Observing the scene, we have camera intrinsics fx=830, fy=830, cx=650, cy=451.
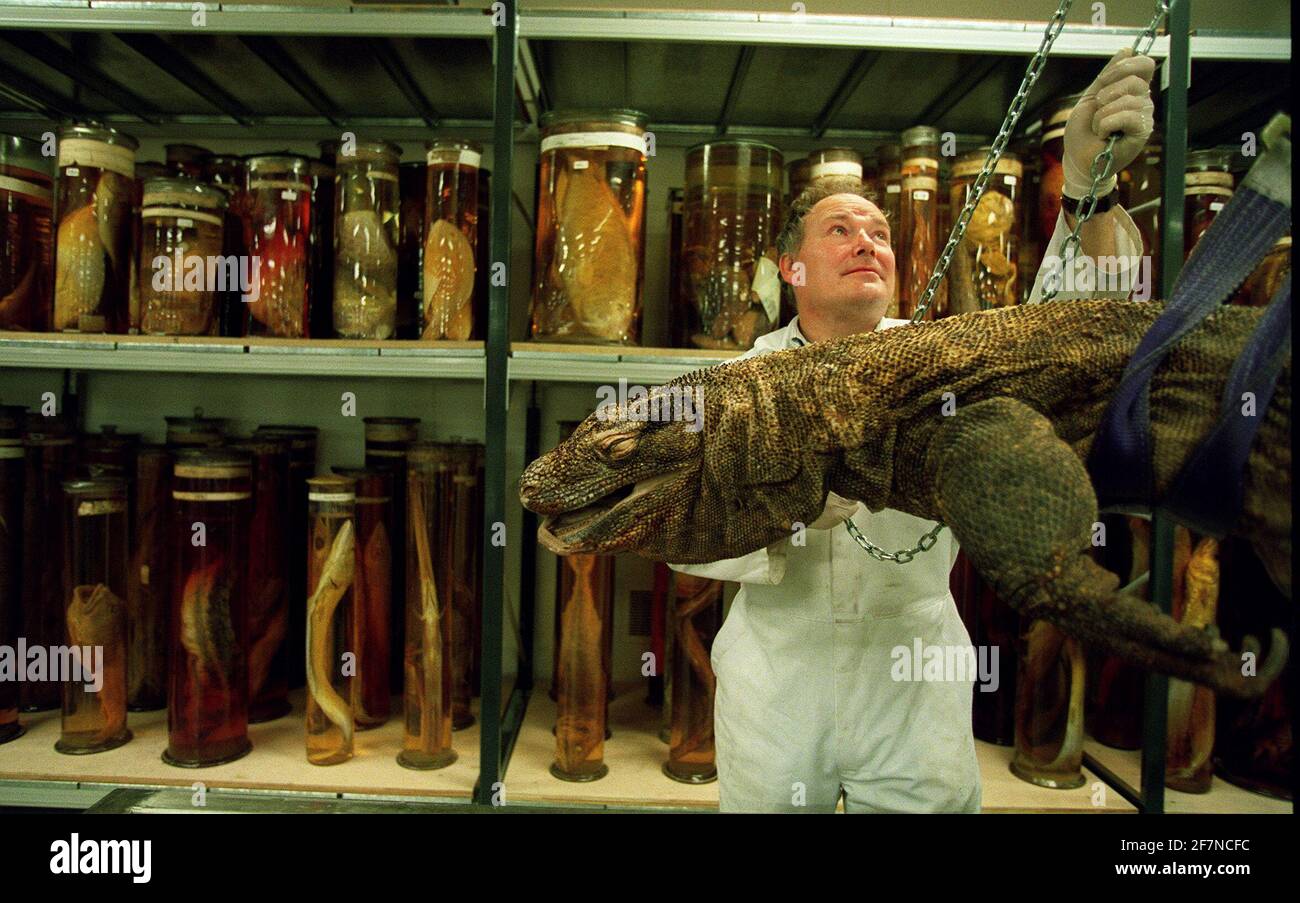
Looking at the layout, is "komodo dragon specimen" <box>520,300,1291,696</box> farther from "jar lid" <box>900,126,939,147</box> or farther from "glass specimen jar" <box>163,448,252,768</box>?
"glass specimen jar" <box>163,448,252,768</box>

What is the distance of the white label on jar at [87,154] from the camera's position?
69.4 inches

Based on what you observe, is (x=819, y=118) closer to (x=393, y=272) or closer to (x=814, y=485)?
(x=393, y=272)

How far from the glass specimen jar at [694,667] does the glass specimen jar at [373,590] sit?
678mm

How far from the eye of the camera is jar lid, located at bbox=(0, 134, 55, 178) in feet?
5.93

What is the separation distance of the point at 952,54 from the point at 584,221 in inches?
35.2

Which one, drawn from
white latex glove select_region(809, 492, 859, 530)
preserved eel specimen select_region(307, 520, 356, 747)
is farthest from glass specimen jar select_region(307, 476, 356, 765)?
white latex glove select_region(809, 492, 859, 530)

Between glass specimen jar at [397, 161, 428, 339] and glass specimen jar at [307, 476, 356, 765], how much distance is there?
15.6 inches

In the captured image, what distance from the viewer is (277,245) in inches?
70.1

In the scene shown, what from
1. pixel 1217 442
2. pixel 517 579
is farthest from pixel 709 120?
pixel 1217 442

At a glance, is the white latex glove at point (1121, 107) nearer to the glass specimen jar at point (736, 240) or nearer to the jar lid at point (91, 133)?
the glass specimen jar at point (736, 240)

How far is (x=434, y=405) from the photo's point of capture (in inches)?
96.1

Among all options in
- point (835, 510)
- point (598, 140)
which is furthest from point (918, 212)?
point (835, 510)

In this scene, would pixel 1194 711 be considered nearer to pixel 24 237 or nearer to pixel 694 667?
pixel 694 667

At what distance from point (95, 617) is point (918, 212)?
199 centimetres
